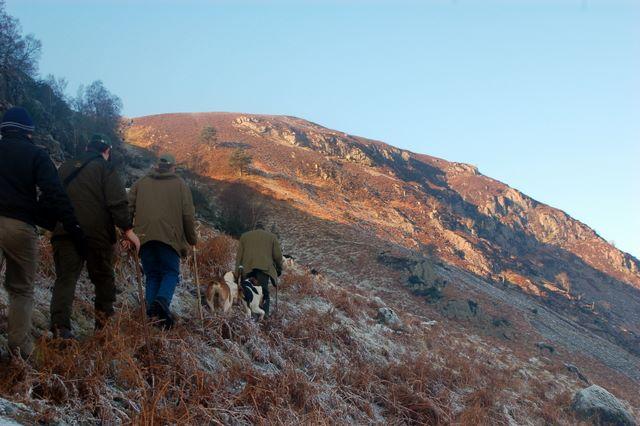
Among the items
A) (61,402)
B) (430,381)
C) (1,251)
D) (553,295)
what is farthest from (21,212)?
(553,295)

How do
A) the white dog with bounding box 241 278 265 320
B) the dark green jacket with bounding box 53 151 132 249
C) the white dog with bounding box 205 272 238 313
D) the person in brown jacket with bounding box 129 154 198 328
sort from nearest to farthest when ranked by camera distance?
the dark green jacket with bounding box 53 151 132 249, the person in brown jacket with bounding box 129 154 198 328, the white dog with bounding box 205 272 238 313, the white dog with bounding box 241 278 265 320

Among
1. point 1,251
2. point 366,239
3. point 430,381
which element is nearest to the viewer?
point 1,251

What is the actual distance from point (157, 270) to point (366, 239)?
25767 mm

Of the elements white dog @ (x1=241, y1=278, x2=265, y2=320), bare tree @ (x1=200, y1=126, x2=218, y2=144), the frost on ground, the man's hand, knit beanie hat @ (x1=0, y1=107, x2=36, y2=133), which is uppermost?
bare tree @ (x1=200, y1=126, x2=218, y2=144)

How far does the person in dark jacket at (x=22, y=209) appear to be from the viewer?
304 centimetres

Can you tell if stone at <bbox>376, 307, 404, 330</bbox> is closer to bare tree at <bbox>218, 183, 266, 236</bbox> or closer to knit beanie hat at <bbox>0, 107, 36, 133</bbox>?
bare tree at <bbox>218, 183, 266, 236</bbox>

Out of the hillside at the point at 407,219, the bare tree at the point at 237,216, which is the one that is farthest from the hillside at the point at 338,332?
the bare tree at the point at 237,216

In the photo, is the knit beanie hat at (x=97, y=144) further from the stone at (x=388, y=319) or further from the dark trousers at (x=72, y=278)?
the stone at (x=388, y=319)

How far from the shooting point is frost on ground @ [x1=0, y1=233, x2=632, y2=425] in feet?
9.65

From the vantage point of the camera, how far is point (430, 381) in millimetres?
6957

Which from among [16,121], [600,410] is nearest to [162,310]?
[16,121]

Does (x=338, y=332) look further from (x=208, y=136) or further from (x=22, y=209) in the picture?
(x=208, y=136)

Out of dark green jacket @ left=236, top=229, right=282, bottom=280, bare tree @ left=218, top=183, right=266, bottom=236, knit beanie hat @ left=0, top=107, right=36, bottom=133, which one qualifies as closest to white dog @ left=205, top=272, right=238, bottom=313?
dark green jacket @ left=236, top=229, right=282, bottom=280

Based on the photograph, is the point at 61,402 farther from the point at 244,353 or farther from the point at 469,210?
the point at 469,210
